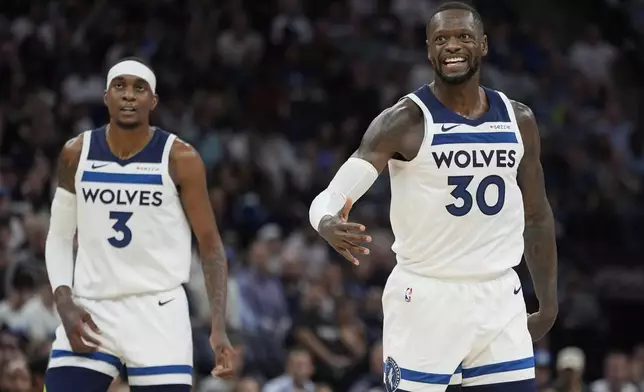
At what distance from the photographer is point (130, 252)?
7.09 m

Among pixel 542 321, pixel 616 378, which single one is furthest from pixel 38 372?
pixel 616 378

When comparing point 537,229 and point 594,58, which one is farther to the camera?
point 594,58

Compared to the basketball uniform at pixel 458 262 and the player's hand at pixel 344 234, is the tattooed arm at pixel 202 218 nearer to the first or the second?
the basketball uniform at pixel 458 262

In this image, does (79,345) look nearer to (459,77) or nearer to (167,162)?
(167,162)

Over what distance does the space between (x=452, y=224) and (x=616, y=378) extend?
23.2 feet

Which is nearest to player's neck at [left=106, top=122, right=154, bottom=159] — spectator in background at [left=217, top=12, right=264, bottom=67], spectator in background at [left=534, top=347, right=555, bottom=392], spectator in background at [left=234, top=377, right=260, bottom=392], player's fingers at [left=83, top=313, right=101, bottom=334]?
player's fingers at [left=83, top=313, right=101, bottom=334]

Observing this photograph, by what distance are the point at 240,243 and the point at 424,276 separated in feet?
29.0

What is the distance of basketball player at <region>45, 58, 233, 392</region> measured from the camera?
6.97 meters

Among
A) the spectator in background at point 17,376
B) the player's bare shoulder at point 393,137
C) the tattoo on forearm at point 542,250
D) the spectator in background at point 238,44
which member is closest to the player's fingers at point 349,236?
the player's bare shoulder at point 393,137

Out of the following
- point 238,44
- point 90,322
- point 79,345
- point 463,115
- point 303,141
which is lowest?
point 79,345

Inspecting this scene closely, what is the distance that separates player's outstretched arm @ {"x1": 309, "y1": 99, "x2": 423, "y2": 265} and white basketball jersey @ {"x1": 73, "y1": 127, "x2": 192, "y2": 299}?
1450mm

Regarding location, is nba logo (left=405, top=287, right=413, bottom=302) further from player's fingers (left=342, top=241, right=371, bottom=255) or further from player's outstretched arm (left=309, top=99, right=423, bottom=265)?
player's fingers (left=342, top=241, right=371, bottom=255)

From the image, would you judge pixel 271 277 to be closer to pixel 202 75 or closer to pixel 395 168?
pixel 202 75

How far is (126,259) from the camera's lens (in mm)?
7090
